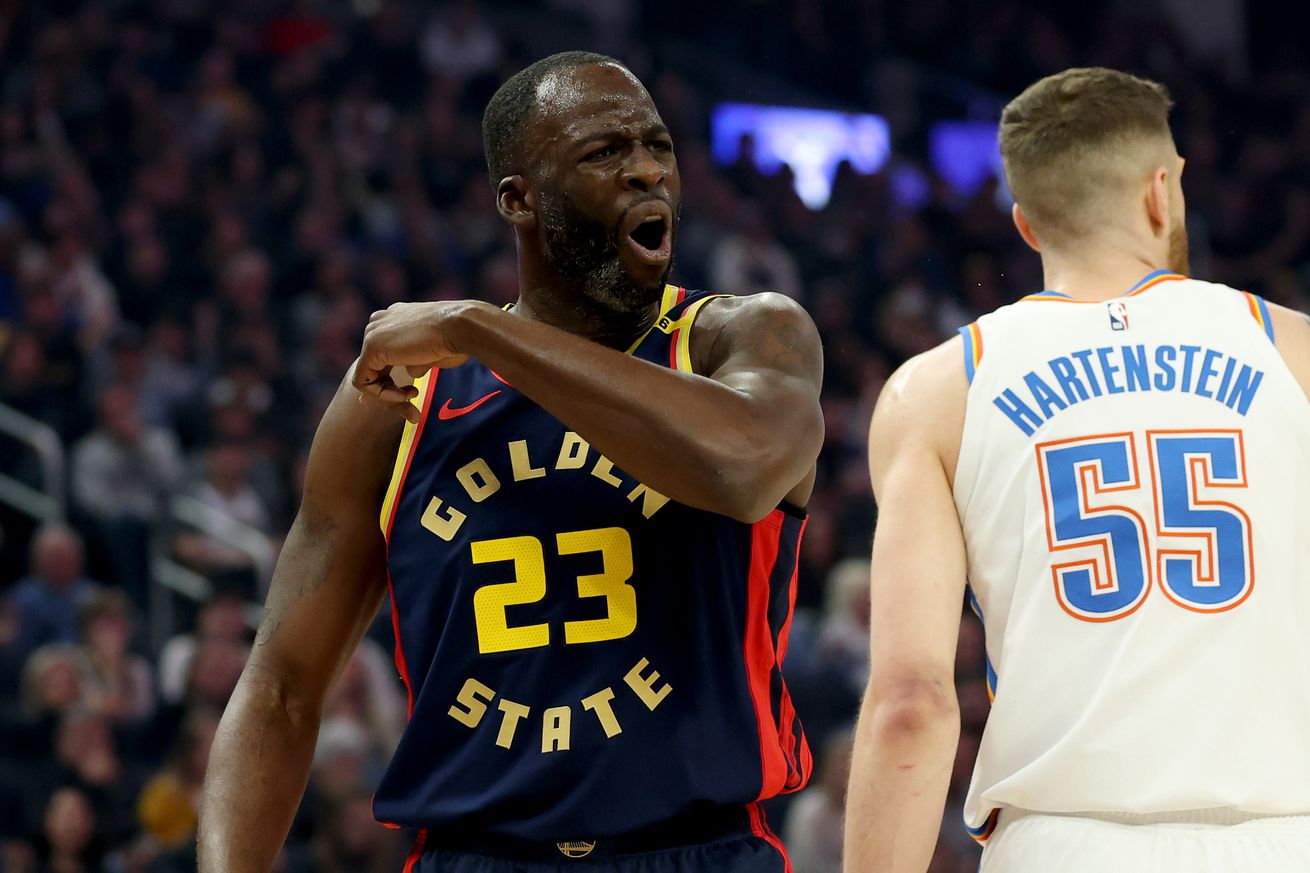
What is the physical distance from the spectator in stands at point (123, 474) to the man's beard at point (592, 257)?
23.2 ft

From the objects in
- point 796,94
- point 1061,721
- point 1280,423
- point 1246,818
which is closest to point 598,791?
point 1061,721

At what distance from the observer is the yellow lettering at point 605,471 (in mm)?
3139

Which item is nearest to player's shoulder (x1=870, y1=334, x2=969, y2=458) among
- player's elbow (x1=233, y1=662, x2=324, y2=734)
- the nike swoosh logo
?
the nike swoosh logo

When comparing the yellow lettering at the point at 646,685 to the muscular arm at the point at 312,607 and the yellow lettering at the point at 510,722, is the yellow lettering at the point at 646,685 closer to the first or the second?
the yellow lettering at the point at 510,722

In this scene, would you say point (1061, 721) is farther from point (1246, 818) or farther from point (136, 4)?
point (136, 4)

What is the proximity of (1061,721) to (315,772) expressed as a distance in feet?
19.6

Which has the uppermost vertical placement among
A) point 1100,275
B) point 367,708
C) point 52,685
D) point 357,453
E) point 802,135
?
point 802,135

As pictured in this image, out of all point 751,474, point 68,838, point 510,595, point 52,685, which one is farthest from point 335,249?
point 751,474

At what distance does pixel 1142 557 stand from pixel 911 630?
42cm

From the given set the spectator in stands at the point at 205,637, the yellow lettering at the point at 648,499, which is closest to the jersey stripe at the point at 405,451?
the yellow lettering at the point at 648,499

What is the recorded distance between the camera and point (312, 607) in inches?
132

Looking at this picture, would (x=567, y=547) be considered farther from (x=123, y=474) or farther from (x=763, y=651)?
(x=123, y=474)

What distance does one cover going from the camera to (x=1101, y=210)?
3.27 metres

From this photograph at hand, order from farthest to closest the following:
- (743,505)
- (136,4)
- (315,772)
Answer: (136,4) → (315,772) → (743,505)
